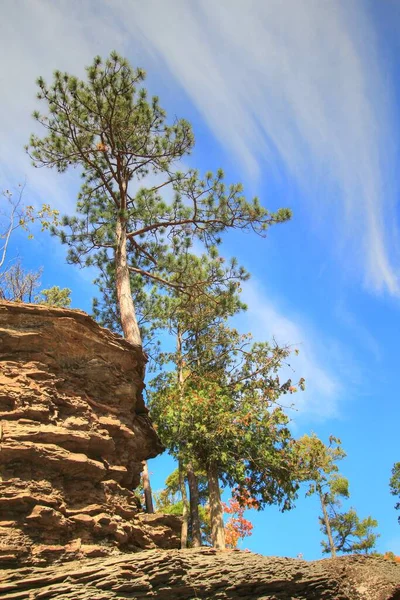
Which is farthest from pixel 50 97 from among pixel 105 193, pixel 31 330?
pixel 31 330

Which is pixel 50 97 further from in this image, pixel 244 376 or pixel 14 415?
pixel 244 376

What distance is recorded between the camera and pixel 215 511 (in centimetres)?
1305

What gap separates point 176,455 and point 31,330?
294 inches

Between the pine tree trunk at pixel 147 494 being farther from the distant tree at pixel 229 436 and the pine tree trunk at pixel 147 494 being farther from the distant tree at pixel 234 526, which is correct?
the distant tree at pixel 234 526

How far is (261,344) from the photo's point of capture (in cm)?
1524

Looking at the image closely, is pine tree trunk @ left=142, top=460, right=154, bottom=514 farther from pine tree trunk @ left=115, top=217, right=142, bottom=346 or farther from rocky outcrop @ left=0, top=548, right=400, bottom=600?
rocky outcrop @ left=0, top=548, right=400, bottom=600

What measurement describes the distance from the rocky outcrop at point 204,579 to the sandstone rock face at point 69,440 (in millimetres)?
655

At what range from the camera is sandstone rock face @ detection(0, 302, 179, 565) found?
605 cm

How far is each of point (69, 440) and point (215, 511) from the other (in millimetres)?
7733

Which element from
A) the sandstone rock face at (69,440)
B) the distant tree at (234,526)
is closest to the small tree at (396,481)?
the distant tree at (234,526)

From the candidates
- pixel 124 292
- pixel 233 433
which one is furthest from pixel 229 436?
pixel 124 292

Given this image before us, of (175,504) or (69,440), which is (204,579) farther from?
(175,504)

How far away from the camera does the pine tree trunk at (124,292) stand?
11.6 meters

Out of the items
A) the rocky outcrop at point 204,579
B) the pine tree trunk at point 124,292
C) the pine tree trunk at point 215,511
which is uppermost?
the pine tree trunk at point 124,292
